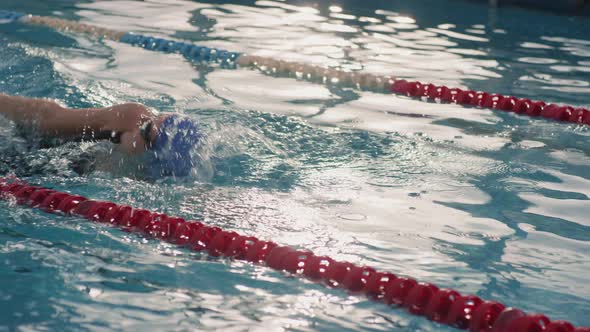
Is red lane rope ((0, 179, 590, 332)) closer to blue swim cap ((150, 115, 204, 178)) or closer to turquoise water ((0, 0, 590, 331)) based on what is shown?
turquoise water ((0, 0, 590, 331))

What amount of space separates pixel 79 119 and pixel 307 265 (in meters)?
1.24

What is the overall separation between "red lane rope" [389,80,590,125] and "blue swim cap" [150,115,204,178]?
231 centimetres

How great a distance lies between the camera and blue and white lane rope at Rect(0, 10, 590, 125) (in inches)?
193

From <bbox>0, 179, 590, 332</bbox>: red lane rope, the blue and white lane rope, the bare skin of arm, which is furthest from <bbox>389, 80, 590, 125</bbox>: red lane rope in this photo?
<bbox>0, 179, 590, 332</bbox>: red lane rope

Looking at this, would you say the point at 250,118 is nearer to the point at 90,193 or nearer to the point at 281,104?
the point at 281,104

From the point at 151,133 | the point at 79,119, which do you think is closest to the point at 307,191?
the point at 151,133

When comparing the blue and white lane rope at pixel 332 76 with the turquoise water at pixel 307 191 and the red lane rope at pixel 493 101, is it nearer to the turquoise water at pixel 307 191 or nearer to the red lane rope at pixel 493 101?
the red lane rope at pixel 493 101

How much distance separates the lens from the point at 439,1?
9.77 m

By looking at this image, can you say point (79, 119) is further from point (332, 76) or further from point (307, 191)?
point (332, 76)

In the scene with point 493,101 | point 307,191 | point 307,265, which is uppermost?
point 493,101

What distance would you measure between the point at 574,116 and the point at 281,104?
68.0 inches

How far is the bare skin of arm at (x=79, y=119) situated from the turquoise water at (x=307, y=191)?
0.09 meters

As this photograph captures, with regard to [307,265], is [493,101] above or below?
above

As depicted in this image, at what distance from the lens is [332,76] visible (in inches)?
224
